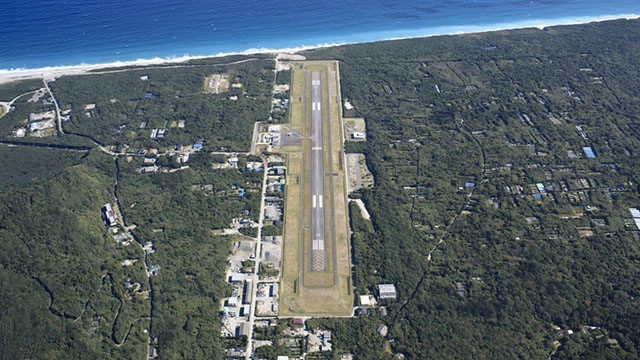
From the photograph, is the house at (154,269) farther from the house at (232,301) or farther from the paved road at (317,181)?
the paved road at (317,181)

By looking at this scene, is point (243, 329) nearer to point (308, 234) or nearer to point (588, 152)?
point (308, 234)

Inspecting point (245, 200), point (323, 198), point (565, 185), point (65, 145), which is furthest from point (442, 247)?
point (65, 145)

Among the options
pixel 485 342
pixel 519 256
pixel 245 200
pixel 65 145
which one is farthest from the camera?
pixel 65 145

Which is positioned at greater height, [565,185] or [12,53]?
[12,53]

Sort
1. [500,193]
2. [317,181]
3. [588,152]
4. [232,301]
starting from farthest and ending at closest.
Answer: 1. [588,152]
2. [317,181]
3. [500,193]
4. [232,301]

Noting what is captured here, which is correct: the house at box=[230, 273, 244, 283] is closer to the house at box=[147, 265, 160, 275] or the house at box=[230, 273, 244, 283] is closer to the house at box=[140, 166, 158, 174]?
the house at box=[147, 265, 160, 275]

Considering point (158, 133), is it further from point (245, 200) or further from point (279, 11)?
point (279, 11)

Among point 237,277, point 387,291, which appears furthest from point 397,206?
point 237,277
